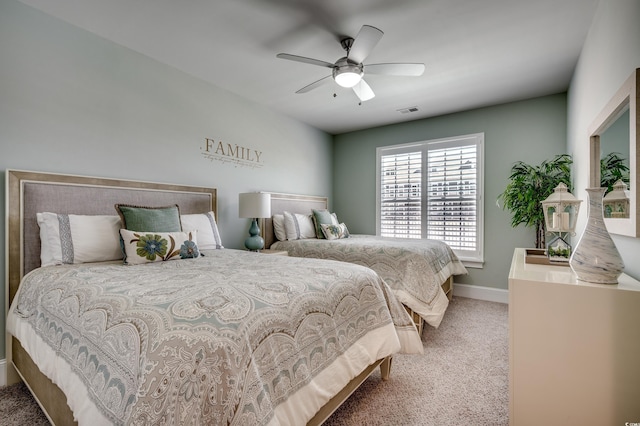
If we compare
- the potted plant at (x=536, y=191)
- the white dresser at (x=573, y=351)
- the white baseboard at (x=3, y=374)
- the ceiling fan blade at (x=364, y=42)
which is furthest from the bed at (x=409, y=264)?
the white baseboard at (x=3, y=374)

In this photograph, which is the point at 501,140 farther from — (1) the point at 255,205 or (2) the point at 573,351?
(2) the point at 573,351

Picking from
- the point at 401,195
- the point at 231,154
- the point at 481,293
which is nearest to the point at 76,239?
the point at 231,154

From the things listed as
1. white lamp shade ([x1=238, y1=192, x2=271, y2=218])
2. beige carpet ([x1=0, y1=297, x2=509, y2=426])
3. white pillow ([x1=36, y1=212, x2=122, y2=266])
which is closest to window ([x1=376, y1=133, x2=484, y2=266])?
beige carpet ([x1=0, y1=297, x2=509, y2=426])

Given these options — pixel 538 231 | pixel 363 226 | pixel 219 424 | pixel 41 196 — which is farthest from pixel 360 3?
pixel 363 226

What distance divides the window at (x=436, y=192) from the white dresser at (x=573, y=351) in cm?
295

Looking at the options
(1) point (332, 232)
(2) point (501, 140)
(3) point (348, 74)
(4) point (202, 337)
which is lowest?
(4) point (202, 337)

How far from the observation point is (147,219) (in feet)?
7.63

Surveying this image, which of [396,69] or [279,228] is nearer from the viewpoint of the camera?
[396,69]

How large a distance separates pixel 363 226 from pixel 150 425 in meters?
4.62

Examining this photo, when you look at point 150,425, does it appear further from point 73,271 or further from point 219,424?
point 73,271

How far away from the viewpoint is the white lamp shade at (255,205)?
3338 mm

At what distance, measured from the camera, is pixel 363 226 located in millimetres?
5207

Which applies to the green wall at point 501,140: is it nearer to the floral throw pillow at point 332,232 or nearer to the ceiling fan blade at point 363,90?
the floral throw pillow at point 332,232

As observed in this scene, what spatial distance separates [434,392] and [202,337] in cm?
171
